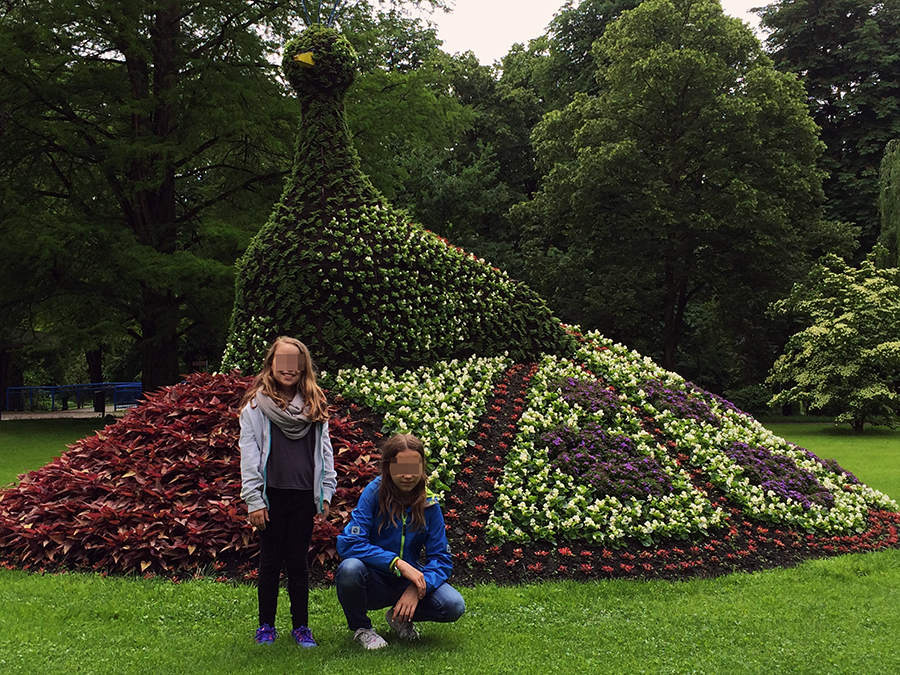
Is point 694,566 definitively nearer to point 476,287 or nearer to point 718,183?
point 476,287

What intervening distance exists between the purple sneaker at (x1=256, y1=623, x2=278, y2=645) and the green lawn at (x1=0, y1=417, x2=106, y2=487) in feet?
23.8

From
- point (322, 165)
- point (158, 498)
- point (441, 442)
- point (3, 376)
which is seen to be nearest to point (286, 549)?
point (158, 498)

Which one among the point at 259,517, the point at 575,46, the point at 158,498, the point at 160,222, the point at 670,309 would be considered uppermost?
the point at 575,46

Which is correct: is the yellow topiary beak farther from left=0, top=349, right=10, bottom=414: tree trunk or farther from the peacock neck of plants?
left=0, top=349, right=10, bottom=414: tree trunk

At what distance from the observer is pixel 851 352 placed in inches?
747

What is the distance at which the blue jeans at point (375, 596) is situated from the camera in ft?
12.6

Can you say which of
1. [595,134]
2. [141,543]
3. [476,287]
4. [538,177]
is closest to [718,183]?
[595,134]

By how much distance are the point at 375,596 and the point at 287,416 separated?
3.41 ft

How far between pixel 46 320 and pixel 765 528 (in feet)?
60.5

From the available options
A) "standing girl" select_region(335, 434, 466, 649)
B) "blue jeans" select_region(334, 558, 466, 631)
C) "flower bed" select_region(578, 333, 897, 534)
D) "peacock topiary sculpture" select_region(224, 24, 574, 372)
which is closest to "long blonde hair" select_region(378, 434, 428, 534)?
"standing girl" select_region(335, 434, 466, 649)

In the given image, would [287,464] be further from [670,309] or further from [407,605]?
[670,309]

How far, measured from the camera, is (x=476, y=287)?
843 cm

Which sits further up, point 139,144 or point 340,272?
point 139,144

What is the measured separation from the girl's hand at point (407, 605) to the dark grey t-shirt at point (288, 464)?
0.74 metres
